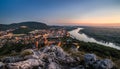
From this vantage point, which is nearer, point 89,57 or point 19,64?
point 19,64

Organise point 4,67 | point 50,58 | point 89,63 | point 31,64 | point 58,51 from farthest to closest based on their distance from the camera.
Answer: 1. point 58,51
2. point 50,58
3. point 89,63
4. point 31,64
5. point 4,67

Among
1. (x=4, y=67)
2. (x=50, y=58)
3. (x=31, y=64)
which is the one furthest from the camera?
(x=50, y=58)

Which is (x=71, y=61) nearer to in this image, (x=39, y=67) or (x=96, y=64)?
(x=96, y=64)

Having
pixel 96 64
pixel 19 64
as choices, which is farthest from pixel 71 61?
pixel 19 64

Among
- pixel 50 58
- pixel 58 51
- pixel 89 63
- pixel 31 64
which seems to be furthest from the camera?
pixel 58 51

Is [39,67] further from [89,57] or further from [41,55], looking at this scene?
[89,57]

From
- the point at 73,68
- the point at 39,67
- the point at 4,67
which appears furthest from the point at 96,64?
the point at 4,67
